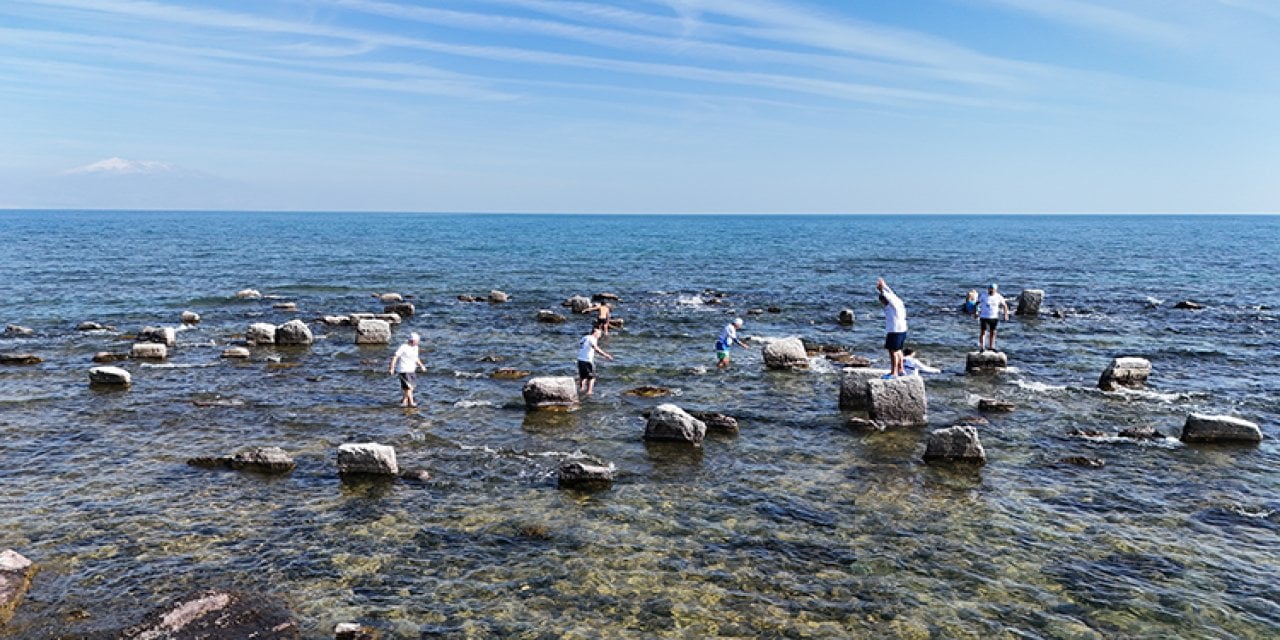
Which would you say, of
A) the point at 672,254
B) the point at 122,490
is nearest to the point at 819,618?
the point at 122,490

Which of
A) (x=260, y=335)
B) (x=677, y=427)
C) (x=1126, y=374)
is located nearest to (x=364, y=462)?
(x=677, y=427)

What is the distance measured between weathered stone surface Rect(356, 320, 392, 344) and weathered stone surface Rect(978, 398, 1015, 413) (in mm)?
23517

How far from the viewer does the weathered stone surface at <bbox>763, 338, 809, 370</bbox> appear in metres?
28.9

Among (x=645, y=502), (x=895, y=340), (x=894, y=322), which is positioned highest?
(x=894, y=322)

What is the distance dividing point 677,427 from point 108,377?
739 inches

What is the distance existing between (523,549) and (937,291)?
4840cm

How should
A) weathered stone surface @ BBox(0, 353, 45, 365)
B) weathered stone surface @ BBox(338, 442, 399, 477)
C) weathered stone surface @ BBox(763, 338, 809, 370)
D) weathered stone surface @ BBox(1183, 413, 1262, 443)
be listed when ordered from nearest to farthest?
1. weathered stone surface @ BBox(338, 442, 399, 477)
2. weathered stone surface @ BBox(1183, 413, 1262, 443)
3. weathered stone surface @ BBox(0, 353, 45, 365)
4. weathered stone surface @ BBox(763, 338, 809, 370)

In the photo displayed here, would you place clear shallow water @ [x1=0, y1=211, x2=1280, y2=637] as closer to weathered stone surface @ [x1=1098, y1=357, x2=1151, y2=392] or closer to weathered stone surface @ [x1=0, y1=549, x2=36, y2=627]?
weathered stone surface @ [x1=0, y1=549, x2=36, y2=627]

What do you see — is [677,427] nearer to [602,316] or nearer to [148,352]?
[602,316]

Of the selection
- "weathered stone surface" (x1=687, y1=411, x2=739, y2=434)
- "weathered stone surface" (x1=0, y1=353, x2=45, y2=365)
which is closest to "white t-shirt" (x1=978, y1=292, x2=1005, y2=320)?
"weathered stone surface" (x1=687, y1=411, x2=739, y2=434)

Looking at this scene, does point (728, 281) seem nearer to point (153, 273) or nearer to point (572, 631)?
point (153, 273)

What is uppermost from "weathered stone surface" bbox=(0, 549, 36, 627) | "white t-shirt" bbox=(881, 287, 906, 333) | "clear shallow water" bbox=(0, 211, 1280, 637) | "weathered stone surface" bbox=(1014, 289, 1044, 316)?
"white t-shirt" bbox=(881, 287, 906, 333)

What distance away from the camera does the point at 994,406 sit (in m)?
22.9

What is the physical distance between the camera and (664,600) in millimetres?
12047
